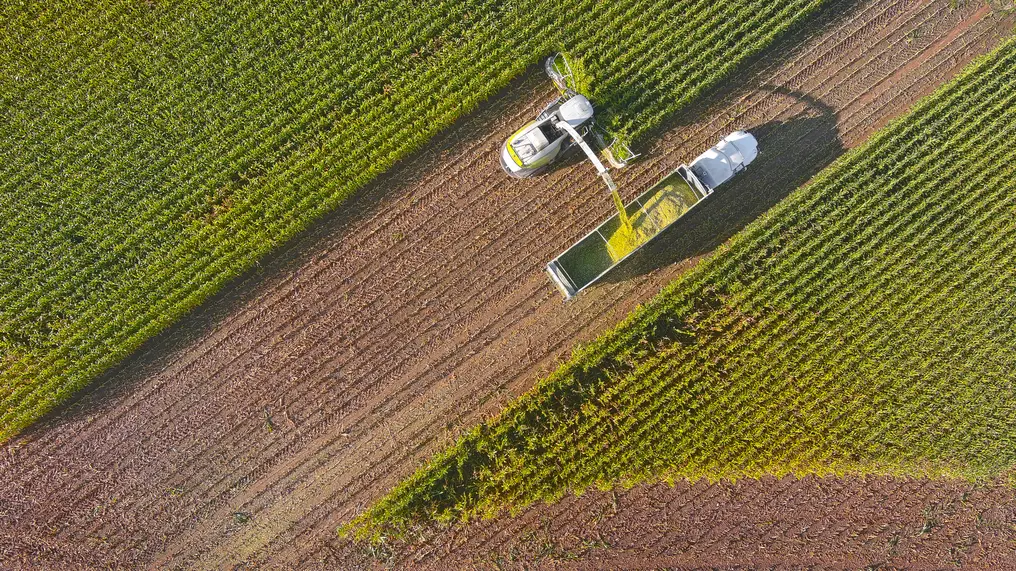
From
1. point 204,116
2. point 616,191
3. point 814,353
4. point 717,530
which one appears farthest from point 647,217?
point 204,116

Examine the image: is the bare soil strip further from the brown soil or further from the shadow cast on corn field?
the shadow cast on corn field

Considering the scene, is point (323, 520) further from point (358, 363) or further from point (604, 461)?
point (604, 461)

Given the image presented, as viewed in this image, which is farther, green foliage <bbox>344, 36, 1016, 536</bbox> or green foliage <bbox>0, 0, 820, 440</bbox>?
green foliage <bbox>344, 36, 1016, 536</bbox>

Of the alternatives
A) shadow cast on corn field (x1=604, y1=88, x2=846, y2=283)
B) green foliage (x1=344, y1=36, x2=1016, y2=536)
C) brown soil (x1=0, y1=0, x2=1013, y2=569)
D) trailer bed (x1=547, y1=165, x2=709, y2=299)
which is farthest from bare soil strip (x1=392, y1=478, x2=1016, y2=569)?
shadow cast on corn field (x1=604, y1=88, x2=846, y2=283)

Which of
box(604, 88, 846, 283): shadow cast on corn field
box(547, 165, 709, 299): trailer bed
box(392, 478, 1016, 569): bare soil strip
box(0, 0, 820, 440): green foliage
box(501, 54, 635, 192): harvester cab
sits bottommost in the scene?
box(392, 478, 1016, 569): bare soil strip

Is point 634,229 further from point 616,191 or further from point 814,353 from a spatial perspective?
point 814,353
